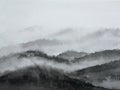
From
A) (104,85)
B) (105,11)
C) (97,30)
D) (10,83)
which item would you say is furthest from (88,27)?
(10,83)

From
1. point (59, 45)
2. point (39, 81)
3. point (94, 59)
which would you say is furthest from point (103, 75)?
point (39, 81)

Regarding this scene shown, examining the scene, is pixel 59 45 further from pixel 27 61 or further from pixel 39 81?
pixel 39 81

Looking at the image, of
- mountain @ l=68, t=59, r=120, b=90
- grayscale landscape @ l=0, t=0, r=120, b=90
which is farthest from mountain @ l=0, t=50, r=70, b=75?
mountain @ l=68, t=59, r=120, b=90

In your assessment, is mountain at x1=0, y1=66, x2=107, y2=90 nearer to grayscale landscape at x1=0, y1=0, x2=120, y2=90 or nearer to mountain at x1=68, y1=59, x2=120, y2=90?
grayscale landscape at x1=0, y1=0, x2=120, y2=90

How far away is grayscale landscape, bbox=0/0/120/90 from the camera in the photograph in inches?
201

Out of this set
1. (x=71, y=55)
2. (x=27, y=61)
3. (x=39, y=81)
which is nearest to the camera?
(x=39, y=81)

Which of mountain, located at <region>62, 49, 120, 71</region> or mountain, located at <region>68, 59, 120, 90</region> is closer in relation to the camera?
mountain, located at <region>68, 59, 120, 90</region>

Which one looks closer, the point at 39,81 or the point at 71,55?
the point at 39,81

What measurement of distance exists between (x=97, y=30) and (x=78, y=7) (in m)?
0.66

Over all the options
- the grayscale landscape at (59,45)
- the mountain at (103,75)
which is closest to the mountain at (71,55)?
the grayscale landscape at (59,45)

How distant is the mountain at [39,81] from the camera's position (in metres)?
5.02

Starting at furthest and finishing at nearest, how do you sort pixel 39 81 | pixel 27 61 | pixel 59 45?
pixel 59 45
pixel 27 61
pixel 39 81

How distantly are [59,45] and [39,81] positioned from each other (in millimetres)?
873

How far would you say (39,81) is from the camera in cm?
508
